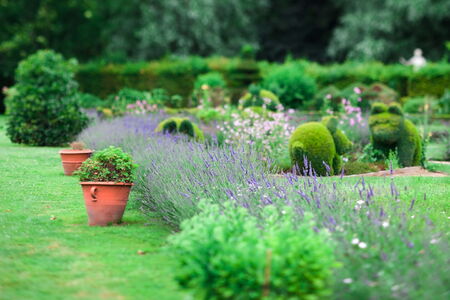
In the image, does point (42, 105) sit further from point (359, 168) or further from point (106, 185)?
point (106, 185)

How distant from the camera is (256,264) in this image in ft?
12.3

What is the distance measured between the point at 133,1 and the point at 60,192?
84.6ft

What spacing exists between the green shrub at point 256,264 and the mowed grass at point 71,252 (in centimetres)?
37

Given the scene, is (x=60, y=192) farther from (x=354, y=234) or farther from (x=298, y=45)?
(x=298, y=45)

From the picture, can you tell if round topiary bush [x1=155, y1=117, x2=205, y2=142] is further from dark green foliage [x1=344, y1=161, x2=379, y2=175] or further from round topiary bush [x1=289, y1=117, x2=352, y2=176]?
dark green foliage [x1=344, y1=161, x2=379, y2=175]

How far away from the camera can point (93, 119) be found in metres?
15.4

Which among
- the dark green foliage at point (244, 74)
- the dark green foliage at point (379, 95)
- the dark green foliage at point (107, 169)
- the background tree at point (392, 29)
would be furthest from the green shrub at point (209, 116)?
the background tree at point (392, 29)

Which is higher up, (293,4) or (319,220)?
(293,4)

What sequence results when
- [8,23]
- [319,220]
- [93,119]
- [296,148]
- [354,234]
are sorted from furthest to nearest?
1. [8,23]
2. [93,119]
3. [296,148]
4. [319,220]
5. [354,234]

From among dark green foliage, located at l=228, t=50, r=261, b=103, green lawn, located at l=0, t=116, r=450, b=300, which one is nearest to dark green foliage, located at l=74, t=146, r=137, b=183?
green lawn, located at l=0, t=116, r=450, b=300

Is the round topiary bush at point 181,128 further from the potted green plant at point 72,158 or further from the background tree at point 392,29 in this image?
the background tree at point 392,29

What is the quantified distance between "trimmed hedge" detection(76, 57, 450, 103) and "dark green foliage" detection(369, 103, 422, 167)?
12934 mm

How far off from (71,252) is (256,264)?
87.1 inches

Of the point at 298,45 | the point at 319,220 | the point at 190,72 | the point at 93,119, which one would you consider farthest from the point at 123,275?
the point at 298,45
